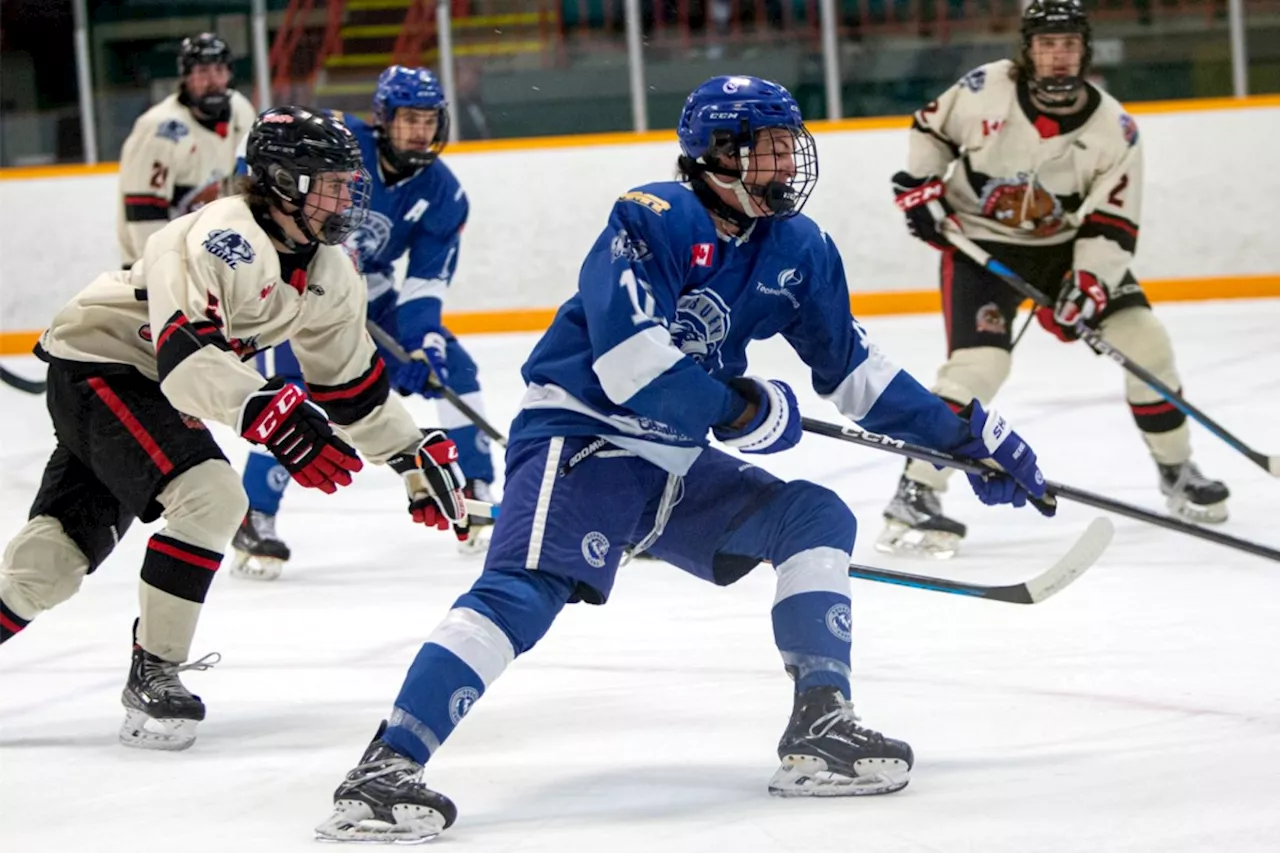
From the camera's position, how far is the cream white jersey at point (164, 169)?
5984 mm

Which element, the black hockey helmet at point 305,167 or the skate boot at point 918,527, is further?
the skate boot at point 918,527

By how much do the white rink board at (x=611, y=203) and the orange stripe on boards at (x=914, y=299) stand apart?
1.4 inches

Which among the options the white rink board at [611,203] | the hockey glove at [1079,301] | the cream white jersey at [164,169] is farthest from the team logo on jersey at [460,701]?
the white rink board at [611,203]

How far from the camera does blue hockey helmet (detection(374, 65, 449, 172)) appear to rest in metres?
4.28

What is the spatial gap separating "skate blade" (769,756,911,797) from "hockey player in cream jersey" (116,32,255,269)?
4093 millimetres

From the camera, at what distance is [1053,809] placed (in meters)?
2.28

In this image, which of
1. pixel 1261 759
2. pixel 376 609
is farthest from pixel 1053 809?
pixel 376 609

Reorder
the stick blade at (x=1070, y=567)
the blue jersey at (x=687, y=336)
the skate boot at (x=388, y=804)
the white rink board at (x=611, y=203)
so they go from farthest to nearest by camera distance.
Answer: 1. the white rink board at (x=611, y=203)
2. the stick blade at (x=1070, y=567)
3. the blue jersey at (x=687, y=336)
4. the skate boot at (x=388, y=804)

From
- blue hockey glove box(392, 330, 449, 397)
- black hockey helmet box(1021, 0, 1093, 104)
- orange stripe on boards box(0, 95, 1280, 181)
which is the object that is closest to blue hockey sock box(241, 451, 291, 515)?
blue hockey glove box(392, 330, 449, 397)

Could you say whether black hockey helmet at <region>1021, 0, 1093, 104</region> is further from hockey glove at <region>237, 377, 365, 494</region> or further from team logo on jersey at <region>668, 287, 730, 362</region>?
hockey glove at <region>237, 377, 365, 494</region>

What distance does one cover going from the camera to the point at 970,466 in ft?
8.93

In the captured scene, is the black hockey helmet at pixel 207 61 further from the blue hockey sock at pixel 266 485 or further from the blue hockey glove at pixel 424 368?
the blue hockey sock at pixel 266 485

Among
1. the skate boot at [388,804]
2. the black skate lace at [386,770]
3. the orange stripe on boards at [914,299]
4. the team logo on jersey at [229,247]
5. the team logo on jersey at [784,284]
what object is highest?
the team logo on jersey at [229,247]

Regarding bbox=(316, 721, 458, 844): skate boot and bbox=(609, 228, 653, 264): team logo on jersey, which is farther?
bbox=(609, 228, 653, 264): team logo on jersey
